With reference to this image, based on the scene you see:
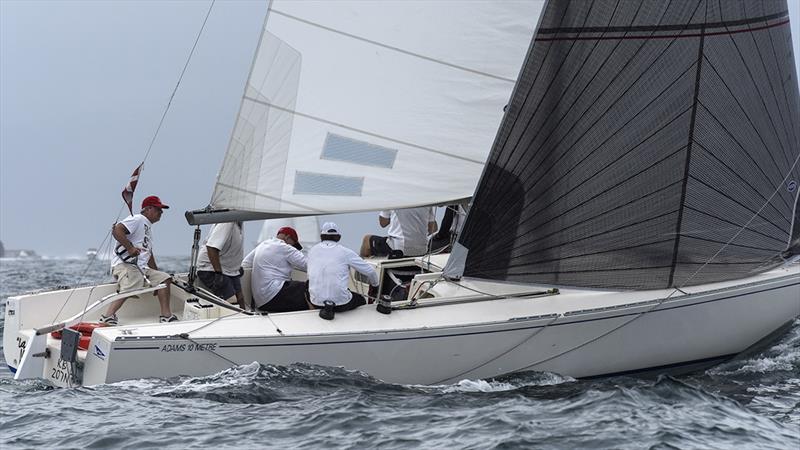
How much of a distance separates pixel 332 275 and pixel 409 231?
8.43 feet

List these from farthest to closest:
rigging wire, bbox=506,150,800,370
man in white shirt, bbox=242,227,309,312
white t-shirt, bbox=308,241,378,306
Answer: man in white shirt, bbox=242,227,309,312
white t-shirt, bbox=308,241,378,306
rigging wire, bbox=506,150,800,370

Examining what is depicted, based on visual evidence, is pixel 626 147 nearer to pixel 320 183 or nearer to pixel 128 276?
pixel 320 183

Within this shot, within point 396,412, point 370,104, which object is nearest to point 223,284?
point 370,104

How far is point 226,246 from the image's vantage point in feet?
28.8

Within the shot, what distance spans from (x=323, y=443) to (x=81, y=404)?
1.84 meters

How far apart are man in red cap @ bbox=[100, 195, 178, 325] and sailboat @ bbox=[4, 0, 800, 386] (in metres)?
0.24

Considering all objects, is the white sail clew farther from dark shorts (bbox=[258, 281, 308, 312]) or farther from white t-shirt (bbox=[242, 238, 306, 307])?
dark shorts (bbox=[258, 281, 308, 312])

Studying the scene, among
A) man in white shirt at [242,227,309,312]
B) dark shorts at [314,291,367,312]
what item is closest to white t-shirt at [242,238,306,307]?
man in white shirt at [242,227,309,312]

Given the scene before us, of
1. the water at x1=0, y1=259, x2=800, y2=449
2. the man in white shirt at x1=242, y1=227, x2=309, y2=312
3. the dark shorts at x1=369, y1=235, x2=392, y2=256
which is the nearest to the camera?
the water at x1=0, y1=259, x2=800, y2=449

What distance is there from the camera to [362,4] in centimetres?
788

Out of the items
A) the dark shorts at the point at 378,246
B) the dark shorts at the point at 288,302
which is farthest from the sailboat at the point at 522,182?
the dark shorts at the point at 378,246

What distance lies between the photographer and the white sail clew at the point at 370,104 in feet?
25.9

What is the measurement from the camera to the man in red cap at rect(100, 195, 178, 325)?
320 inches

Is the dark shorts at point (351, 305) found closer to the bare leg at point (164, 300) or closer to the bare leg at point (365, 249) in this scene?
the bare leg at point (164, 300)
